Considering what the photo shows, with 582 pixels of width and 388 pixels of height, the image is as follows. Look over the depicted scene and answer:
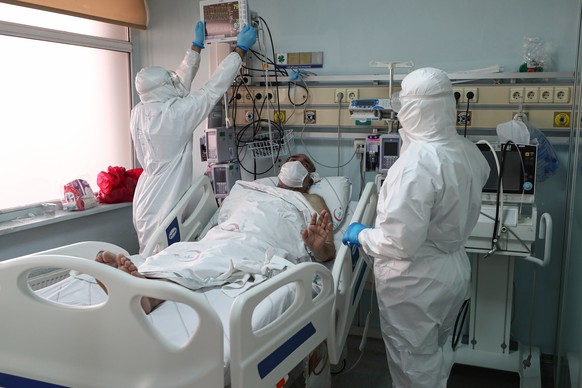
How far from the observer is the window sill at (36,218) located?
307cm

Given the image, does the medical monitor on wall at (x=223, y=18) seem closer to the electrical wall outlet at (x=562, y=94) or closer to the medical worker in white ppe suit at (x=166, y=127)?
the medical worker in white ppe suit at (x=166, y=127)

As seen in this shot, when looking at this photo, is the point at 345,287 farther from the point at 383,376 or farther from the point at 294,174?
the point at 383,376

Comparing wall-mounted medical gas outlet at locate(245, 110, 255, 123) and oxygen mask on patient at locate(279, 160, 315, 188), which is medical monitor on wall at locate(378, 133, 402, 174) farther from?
wall-mounted medical gas outlet at locate(245, 110, 255, 123)

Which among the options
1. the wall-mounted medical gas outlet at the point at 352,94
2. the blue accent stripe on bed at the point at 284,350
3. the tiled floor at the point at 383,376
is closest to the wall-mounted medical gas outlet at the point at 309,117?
the wall-mounted medical gas outlet at the point at 352,94

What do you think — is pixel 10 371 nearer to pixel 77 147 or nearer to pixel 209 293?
pixel 209 293

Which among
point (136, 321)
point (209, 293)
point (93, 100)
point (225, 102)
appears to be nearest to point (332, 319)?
point (209, 293)

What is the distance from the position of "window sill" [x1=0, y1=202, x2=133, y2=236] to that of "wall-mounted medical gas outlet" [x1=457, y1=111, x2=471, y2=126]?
2.43m

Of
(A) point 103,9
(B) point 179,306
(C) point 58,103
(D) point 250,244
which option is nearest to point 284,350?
(B) point 179,306

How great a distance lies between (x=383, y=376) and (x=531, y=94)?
6.17 feet

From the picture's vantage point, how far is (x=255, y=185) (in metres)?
3.07

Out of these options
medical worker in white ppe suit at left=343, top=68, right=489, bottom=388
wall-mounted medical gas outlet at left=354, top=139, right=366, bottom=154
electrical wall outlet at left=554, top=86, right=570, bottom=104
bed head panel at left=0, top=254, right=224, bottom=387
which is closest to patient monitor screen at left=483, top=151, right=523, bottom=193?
electrical wall outlet at left=554, top=86, right=570, bottom=104

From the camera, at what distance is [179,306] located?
1.97 m

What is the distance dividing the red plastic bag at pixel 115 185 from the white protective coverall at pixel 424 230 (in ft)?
7.11

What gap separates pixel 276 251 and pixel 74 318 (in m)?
1.09
